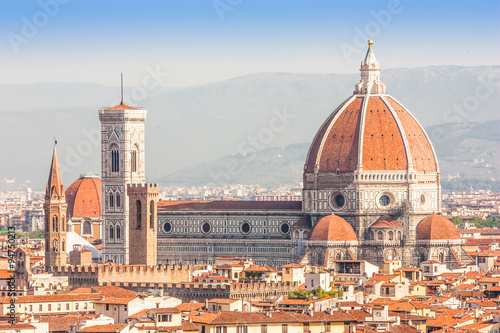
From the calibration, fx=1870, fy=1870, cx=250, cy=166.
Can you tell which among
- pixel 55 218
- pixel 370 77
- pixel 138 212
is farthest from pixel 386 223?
pixel 55 218

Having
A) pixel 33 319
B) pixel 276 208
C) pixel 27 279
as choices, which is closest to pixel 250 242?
pixel 276 208

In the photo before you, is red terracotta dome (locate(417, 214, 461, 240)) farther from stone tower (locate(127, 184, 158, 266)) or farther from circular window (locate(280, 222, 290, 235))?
stone tower (locate(127, 184, 158, 266))

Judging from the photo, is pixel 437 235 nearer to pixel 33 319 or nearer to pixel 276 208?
pixel 276 208

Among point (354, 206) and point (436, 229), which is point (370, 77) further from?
point (436, 229)

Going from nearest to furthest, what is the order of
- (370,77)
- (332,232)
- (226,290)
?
(226,290) → (332,232) → (370,77)

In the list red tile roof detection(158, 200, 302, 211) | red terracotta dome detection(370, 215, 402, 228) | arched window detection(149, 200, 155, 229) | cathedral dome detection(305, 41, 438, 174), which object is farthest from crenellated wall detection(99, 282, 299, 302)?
red tile roof detection(158, 200, 302, 211)


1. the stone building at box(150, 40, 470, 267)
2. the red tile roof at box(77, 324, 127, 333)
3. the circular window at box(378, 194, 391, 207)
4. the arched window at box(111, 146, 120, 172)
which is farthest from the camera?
the arched window at box(111, 146, 120, 172)
